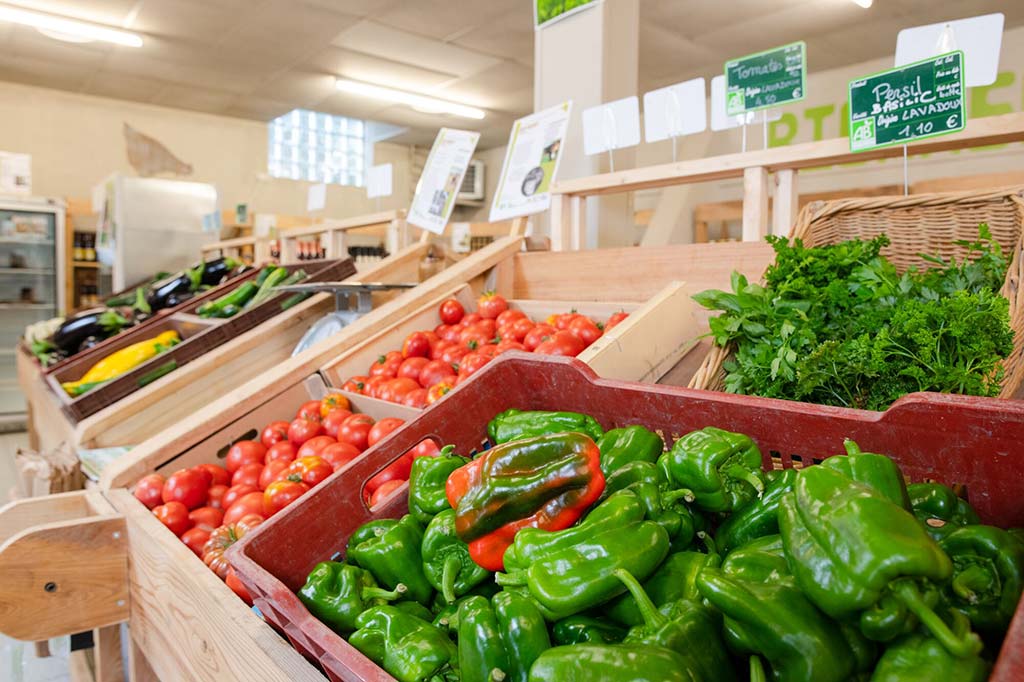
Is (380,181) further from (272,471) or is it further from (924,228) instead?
(924,228)

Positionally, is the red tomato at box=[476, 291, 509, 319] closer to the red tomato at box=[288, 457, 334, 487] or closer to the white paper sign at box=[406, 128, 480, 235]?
the white paper sign at box=[406, 128, 480, 235]

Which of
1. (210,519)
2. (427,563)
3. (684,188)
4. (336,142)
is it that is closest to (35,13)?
(336,142)

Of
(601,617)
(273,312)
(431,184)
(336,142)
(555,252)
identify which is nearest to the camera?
(601,617)

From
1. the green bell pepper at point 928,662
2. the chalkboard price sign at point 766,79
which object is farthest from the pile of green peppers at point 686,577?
the chalkboard price sign at point 766,79

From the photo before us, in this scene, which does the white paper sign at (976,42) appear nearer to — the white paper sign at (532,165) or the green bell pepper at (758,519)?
the white paper sign at (532,165)

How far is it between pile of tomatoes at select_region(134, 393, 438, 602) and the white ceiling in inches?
227

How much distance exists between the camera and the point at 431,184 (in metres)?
3.56

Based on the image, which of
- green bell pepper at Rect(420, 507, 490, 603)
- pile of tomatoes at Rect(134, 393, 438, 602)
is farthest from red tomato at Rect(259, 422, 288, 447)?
green bell pepper at Rect(420, 507, 490, 603)

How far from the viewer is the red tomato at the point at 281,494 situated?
1.64 meters

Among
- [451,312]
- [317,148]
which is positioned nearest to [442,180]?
[451,312]

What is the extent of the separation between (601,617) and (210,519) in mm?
1345

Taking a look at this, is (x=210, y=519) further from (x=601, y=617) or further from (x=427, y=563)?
(x=601, y=617)

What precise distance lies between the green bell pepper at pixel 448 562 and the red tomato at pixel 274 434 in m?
1.27

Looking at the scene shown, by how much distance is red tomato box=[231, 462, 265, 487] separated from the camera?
6.68 ft
